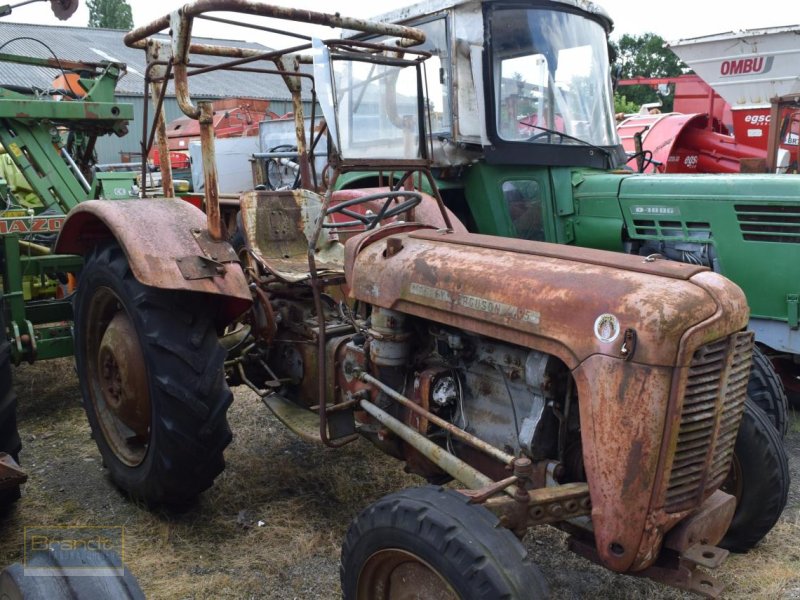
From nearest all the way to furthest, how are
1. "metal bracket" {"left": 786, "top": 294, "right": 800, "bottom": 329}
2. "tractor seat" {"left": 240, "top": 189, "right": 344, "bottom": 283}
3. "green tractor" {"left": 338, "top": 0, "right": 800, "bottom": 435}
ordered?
"tractor seat" {"left": 240, "top": 189, "right": 344, "bottom": 283}, "metal bracket" {"left": 786, "top": 294, "right": 800, "bottom": 329}, "green tractor" {"left": 338, "top": 0, "right": 800, "bottom": 435}

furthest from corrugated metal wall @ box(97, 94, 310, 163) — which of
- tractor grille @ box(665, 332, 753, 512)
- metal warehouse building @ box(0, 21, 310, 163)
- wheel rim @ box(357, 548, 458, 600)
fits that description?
tractor grille @ box(665, 332, 753, 512)

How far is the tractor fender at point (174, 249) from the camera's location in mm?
2697

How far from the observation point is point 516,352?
221 centimetres

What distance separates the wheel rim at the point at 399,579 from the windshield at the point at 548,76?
317cm

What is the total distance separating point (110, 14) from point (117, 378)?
4496 cm

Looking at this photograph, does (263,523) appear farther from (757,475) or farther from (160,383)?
(757,475)

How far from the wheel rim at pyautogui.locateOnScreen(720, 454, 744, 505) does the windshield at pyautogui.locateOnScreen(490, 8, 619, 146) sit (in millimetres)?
2626

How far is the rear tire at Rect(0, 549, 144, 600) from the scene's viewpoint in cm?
138

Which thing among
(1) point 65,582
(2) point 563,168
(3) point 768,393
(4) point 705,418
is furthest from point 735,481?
(2) point 563,168

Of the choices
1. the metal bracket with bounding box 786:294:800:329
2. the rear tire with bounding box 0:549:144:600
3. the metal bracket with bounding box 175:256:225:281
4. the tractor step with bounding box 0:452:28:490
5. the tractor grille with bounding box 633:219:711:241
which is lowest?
the metal bracket with bounding box 786:294:800:329

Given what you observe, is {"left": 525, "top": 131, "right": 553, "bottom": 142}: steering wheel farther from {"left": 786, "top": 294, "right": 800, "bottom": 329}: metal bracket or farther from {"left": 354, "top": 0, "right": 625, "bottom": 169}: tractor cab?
{"left": 786, "top": 294, "right": 800, "bottom": 329}: metal bracket

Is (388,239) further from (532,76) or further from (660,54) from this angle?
(660,54)

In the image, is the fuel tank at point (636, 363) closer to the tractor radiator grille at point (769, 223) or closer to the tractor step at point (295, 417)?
the tractor step at point (295, 417)

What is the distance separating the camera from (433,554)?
1826 millimetres
